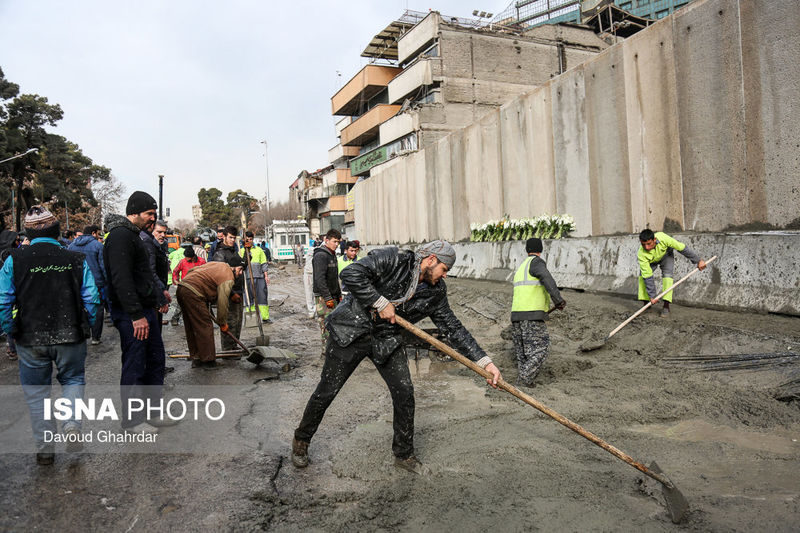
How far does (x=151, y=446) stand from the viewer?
409cm

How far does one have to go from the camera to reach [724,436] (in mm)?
3963

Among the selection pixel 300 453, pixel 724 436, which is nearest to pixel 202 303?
pixel 300 453

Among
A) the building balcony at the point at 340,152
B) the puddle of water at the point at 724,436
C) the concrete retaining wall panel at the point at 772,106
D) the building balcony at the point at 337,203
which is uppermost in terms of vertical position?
the building balcony at the point at 340,152

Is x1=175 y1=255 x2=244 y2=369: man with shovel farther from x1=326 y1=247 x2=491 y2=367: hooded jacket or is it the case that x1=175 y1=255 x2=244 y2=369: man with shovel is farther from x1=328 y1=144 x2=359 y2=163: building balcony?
x1=328 y1=144 x2=359 y2=163: building balcony

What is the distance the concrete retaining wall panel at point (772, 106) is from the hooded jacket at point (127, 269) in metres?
7.13

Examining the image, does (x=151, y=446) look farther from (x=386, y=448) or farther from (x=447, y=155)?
(x=447, y=155)

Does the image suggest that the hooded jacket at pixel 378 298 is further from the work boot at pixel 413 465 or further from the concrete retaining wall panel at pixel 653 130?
the concrete retaining wall panel at pixel 653 130

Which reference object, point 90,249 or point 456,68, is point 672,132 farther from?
point 456,68

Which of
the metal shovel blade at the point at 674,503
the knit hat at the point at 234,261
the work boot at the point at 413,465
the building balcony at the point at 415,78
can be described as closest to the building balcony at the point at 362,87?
the building balcony at the point at 415,78

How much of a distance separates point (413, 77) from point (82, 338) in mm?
34414

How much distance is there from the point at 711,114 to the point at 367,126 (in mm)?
37117

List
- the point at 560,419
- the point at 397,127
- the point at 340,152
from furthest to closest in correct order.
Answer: the point at 340,152 < the point at 397,127 < the point at 560,419

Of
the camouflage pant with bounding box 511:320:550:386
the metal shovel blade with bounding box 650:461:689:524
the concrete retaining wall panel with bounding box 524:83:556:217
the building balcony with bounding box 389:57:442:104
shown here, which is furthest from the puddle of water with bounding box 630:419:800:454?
the building balcony with bounding box 389:57:442:104

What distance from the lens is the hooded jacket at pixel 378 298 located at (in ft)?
11.5
